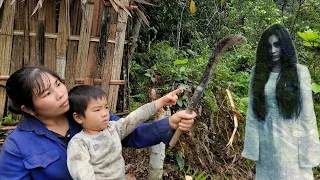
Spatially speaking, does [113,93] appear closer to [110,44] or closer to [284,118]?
[110,44]

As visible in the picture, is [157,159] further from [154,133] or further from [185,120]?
[185,120]

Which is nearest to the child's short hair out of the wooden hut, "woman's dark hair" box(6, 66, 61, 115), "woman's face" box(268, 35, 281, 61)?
"woman's dark hair" box(6, 66, 61, 115)

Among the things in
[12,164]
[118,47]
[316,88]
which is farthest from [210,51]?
[12,164]

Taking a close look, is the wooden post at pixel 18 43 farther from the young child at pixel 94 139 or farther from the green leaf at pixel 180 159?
the green leaf at pixel 180 159

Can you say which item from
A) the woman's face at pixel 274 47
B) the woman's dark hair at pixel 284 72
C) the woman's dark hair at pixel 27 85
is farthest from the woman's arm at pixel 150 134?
Answer: the woman's face at pixel 274 47

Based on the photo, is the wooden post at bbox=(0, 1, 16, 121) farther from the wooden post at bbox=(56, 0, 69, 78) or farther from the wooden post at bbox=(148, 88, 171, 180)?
the wooden post at bbox=(148, 88, 171, 180)

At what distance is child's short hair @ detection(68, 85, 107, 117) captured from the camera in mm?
1579

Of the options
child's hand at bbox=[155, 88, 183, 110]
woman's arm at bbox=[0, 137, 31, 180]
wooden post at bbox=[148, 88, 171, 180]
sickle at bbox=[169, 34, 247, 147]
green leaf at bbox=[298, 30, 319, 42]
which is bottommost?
wooden post at bbox=[148, 88, 171, 180]

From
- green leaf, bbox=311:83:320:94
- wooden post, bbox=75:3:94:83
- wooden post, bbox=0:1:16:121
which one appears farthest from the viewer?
wooden post, bbox=75:3:94:83

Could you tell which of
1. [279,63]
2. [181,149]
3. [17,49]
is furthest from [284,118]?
[17,49]

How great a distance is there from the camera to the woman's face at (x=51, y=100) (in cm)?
153

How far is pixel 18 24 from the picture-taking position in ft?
9.00

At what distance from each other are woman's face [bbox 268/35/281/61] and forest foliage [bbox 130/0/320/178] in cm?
68

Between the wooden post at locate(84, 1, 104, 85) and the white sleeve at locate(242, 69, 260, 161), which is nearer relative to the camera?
the white sleeve at locate(242, 69, 260, 161)
